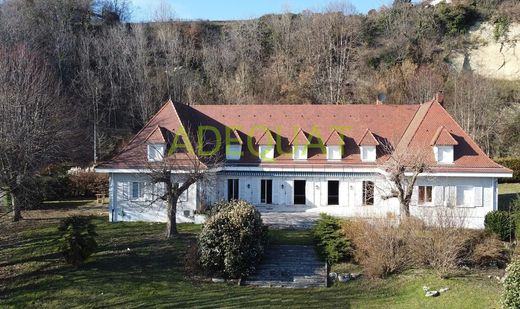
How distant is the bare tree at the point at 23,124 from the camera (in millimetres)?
25344

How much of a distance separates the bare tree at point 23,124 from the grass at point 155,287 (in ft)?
15.4

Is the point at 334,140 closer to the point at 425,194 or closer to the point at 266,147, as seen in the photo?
the point at 266,147

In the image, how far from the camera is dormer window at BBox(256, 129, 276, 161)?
3262 cm

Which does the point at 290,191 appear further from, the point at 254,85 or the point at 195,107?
the point at 254,85

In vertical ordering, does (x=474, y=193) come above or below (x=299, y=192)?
above

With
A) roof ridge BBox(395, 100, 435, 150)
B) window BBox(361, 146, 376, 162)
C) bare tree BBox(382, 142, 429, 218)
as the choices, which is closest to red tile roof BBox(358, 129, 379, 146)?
window BBox(361, 146, 376, 162)

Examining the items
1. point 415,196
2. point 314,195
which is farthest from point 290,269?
point 415,196

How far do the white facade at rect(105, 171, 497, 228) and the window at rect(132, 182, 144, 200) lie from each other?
0.22 ft

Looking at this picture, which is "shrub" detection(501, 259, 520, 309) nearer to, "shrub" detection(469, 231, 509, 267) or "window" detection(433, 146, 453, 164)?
"shrub" detection(469, 231, 509, 267)

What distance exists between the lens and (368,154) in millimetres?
32031

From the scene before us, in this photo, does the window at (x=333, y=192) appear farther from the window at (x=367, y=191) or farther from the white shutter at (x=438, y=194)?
the white shutter at (x=438, y=194)

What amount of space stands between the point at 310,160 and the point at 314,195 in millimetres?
2575

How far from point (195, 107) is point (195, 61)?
29310mm

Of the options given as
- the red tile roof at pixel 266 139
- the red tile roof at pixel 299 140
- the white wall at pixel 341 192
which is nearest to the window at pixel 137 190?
the white wall at pixel 341 192
